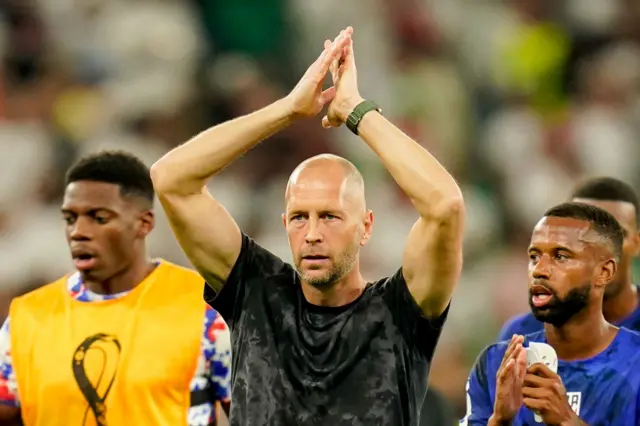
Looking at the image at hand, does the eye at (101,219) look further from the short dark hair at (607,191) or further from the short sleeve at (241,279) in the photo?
the short dark hair at (607,191)

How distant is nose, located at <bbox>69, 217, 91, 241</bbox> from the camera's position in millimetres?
5961

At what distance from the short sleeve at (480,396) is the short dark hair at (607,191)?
1.67m

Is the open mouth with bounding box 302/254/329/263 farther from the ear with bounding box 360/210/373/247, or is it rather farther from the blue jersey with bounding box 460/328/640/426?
the blue jersey with bounding box 460/328/640/426

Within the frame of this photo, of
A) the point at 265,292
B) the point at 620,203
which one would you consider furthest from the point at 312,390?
the point at 620,203

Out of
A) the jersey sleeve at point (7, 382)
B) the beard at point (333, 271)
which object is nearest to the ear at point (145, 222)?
the jersey sleeve at point (7, 382)

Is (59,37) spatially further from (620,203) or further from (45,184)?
(620,203)

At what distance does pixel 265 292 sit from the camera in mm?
5094

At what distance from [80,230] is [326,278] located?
58.5 inches

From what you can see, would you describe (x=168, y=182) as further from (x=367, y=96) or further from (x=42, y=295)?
(x=367, y=96)

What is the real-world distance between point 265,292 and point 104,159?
4.71 ft

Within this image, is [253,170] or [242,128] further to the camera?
[253,170]

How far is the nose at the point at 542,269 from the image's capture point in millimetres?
5230

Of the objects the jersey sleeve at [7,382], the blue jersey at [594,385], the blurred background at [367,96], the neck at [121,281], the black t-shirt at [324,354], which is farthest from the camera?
the blurred background at [367,96]

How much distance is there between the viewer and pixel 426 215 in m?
4.79
